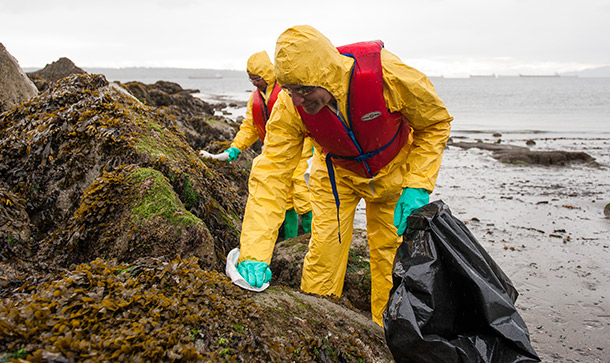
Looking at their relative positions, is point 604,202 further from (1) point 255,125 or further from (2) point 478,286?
(2) point 478,286

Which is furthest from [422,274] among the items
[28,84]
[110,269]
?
[28,84]

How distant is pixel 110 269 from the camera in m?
1.96

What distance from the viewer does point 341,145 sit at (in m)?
3.03

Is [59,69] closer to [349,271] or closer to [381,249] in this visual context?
[349,271]

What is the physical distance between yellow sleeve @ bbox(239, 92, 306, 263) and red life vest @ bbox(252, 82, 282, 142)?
2561mm

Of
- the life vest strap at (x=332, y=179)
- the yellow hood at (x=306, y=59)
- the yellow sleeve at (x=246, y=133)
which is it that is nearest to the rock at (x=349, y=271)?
the life vest strap at (x=332, y=179)

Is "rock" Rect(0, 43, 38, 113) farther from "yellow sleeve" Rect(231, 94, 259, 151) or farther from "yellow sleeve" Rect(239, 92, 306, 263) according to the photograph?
"yellow sleeve" Rect(239, 92, 306, 263)

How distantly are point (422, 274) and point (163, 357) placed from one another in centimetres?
132

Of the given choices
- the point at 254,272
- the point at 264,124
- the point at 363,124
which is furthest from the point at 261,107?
the point at 254,272

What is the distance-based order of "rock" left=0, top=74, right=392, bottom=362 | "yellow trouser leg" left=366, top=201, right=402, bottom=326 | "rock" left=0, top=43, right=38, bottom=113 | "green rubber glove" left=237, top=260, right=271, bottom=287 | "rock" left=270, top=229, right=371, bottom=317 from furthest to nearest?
1. "rock" left=0, top=43, right=38, bottom=113
2. "rock" left=270, top=229, right=371, bottom=317
3. "yellow trouser leg" left=366, top=201, right=402, bottom=326
4. "green rubber glove" left=237, top=260, right=271, bottom=287
5. "rock" left=0, top=74, right=392, bottom=362

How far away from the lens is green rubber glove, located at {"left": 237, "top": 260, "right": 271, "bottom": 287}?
238cm

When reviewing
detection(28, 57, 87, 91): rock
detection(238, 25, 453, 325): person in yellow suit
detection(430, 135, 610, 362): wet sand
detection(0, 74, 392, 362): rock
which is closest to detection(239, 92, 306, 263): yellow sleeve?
detection(238, 25, 453, 325): person in yellow suit

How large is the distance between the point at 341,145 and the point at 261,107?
9.36 ft

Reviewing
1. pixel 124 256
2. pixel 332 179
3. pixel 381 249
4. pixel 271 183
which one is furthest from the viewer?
pixel 381 249
